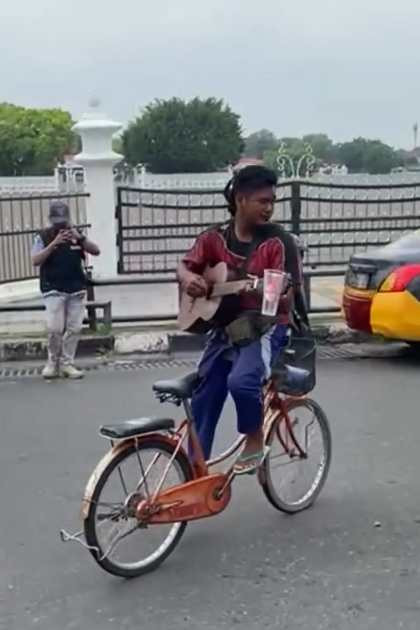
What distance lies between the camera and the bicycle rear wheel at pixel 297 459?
16.3 feet

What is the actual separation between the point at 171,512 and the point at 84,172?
9.79 meters

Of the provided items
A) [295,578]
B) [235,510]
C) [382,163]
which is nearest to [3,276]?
[235,510]

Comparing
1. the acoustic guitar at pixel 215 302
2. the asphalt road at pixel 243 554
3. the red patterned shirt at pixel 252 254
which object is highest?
the red patterned shirt at pixel 252 254

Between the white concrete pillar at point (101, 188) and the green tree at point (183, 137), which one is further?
the green tree at point (183, 137)

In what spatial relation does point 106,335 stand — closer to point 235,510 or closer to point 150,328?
point 150,328

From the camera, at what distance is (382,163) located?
84.6 ft

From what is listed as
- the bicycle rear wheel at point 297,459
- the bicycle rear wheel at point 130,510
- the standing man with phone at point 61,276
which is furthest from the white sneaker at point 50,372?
the bicycle rear wheel at point 130,510

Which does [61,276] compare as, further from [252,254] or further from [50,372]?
[252,254]

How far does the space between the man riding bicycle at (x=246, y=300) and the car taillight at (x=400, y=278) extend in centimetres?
437

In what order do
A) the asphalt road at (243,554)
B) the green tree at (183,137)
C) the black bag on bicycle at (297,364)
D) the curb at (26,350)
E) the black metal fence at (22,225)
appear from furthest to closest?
the green tree at (183,137) → the black metal fence at (22,225) → the curb at (26,350) → the black bag on bicycle at (297,364) → the asphalt road at (243,554)

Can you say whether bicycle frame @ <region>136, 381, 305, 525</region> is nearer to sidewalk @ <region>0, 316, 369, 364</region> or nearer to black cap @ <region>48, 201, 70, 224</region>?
black cap @ <region>48, 201, 70, 224</region>

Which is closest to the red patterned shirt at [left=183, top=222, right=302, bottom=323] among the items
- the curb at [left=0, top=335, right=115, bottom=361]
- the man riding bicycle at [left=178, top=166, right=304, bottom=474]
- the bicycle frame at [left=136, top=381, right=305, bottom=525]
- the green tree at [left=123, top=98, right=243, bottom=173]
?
the man riding bicycle at [left=178, top=166, right=304, bottom=474]

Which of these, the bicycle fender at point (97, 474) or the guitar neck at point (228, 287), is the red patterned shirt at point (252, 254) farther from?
the bicycle fender at point (97, 474)

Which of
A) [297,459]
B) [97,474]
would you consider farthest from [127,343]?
[97,474]
